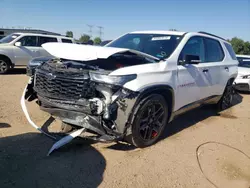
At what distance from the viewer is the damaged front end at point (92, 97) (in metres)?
3.08

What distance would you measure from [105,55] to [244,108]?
5.49 meters

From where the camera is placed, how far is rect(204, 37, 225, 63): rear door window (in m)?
5.04

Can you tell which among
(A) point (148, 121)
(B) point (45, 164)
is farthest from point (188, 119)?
(B) point (45, 164)

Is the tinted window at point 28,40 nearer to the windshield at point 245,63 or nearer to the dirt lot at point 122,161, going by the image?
the dirt lot at point 122,161

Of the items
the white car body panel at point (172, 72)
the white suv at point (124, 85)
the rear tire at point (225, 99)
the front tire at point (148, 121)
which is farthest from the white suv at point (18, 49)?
the front tire at point (148, 121)

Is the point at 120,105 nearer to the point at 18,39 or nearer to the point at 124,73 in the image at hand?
the point at 124,73

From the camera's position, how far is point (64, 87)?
129 inches

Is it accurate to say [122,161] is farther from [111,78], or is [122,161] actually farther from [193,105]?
[193,105]

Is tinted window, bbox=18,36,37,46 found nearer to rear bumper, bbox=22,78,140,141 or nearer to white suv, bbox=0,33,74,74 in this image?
white suv, bbox=0,33,74,74

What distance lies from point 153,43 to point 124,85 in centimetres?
166

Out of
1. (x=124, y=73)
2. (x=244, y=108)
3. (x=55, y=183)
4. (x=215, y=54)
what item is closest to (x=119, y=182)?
(x=55, y=183)

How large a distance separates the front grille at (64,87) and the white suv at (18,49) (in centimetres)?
702

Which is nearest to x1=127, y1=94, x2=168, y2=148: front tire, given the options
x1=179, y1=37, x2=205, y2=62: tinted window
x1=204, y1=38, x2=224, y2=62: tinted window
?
x1=179, y1=37, x2=205, y2=62: tinted window

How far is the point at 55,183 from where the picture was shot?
8.75ft
